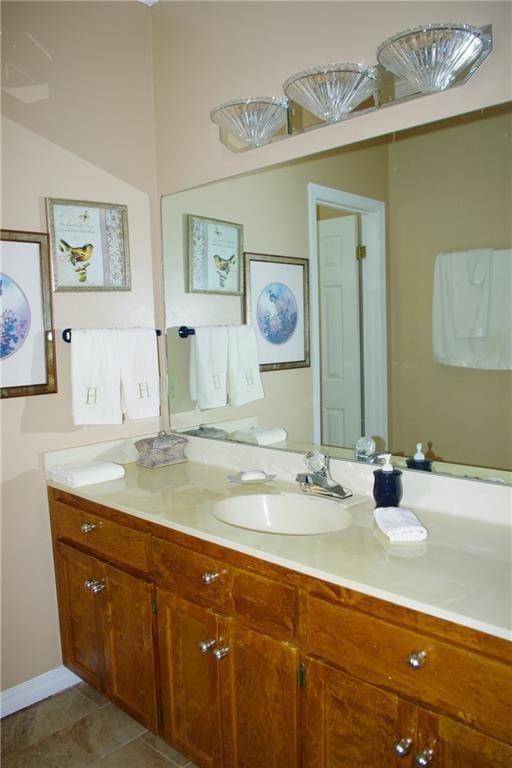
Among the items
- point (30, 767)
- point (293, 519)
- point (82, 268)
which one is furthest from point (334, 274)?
point (30, 767)

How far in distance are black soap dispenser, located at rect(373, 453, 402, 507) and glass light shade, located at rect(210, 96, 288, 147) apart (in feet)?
3.89

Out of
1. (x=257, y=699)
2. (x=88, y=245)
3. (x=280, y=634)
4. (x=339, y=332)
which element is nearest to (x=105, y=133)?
(x=88, y=245)

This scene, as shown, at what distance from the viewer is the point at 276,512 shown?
180 centimetres

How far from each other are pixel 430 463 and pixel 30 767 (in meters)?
1.61

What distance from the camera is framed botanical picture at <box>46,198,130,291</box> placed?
2.12 m

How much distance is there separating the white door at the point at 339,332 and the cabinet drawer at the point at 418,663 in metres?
0.70

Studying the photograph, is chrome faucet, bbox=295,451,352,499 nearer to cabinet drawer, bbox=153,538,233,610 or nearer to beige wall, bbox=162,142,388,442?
beige wall, bbox=162,142,388,442

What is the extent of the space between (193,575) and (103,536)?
46cm

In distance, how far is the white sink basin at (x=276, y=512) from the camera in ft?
5.66

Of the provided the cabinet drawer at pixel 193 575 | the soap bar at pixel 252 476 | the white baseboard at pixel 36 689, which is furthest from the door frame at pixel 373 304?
the white baseboard at pixel 36 689

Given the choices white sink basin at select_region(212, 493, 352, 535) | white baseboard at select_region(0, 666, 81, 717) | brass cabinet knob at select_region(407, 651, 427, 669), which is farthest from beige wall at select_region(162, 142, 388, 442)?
white baseboard at select_region(0, 666, 81, 717)

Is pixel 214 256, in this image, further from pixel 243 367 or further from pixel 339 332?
pixel 339 332

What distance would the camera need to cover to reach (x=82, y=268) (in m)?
2.19

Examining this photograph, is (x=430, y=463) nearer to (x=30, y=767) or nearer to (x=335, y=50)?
(x=335, y=50)
